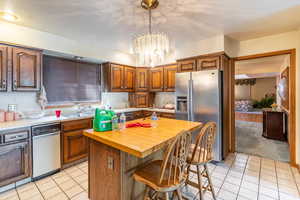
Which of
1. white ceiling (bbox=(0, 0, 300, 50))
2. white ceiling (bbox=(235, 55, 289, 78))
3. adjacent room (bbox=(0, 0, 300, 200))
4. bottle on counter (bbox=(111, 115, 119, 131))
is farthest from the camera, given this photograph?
white ceiling (bbox=(235, 55, 289, 78))

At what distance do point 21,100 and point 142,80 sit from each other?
2.78 metres

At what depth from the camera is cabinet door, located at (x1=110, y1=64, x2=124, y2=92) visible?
3744 millimetres

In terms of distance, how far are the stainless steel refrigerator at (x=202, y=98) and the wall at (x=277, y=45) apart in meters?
1.06

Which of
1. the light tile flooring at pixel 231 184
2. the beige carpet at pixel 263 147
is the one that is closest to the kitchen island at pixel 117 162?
the light tile flooring at pixel 231 184

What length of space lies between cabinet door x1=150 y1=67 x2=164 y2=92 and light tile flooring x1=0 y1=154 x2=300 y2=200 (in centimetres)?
237

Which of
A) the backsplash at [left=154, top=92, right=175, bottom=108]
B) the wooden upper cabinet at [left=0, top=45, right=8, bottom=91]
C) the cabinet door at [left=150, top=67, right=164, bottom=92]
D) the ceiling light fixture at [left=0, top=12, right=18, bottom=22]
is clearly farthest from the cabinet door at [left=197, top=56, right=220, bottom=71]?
the wooden upper cabinet at [left=0, top=45, right=8, bottom=91]

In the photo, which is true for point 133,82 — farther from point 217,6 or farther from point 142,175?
point 142,175

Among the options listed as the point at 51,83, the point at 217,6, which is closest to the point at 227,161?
the point at 217,6

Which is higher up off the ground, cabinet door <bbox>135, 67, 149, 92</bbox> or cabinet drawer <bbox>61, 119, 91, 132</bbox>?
cabinet door <bbox>135, 67, 149, 92</bbox>

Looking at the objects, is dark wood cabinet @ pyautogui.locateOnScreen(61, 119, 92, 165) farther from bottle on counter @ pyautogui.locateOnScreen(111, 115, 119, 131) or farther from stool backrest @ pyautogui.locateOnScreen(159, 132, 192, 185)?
stool backrest @ pyautogui.locateOnScreen(159, 132, 192, 185)

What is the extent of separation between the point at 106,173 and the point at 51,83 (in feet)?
8.15

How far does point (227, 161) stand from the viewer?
2955 mm

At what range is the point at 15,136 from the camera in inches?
81.4

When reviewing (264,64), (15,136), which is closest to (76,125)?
(15,136)
